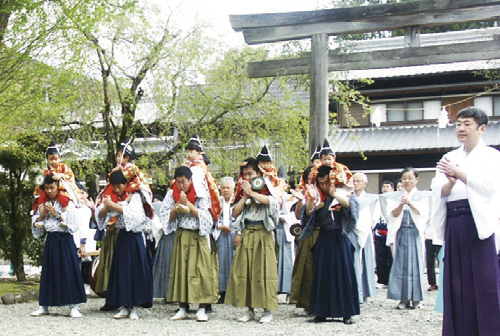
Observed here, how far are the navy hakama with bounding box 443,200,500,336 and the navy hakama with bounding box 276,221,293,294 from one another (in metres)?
4.99

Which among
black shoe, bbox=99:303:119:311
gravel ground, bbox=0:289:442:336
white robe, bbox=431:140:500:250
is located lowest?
gravel ground, bbox=0:289:442:336

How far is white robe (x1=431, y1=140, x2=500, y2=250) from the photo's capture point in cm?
489

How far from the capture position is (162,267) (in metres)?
9.43

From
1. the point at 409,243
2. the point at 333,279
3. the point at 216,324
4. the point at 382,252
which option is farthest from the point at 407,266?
the point at 216,324

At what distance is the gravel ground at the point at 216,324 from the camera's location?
685cm

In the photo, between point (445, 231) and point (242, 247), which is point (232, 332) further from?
point (445, 231)

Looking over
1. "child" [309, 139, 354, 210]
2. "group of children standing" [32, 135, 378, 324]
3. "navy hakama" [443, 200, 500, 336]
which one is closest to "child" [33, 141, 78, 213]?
"group of children standing" [32, 135, 378, 324]

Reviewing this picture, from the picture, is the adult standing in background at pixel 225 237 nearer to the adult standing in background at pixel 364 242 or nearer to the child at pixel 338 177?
the adult standing in background at pixel 364 242

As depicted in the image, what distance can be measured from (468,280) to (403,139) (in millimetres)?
16124

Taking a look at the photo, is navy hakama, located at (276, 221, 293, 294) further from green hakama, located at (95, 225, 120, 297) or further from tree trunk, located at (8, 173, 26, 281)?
tree trunk, located at (8, 173, 26, 281)

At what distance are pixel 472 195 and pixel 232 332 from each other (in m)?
3.07

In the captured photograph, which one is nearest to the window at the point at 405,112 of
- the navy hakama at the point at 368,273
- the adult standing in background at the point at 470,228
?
the navy hakama at the point at 368,273

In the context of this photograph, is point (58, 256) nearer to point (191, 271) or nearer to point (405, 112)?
point (191, 271)

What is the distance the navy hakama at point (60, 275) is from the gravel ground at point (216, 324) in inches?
9.7
